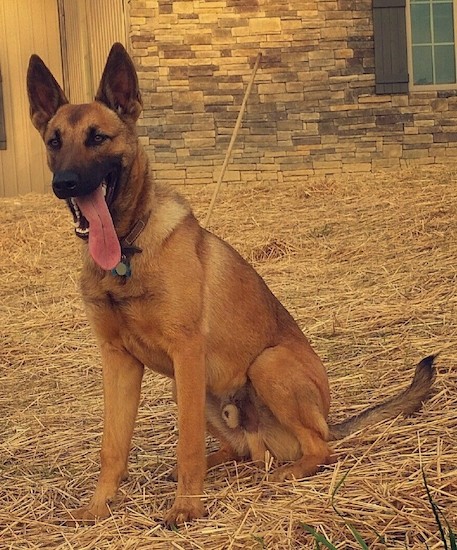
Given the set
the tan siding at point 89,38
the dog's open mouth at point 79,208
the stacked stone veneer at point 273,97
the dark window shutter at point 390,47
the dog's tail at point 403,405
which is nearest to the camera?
the dog's open mouth at point 79,208

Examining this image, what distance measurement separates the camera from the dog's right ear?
370 centimetres

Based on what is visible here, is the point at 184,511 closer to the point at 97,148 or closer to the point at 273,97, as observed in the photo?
the point at 97,148

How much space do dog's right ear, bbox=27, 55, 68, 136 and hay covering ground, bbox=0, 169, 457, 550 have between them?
1416 millimetres

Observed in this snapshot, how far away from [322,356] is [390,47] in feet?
24.4

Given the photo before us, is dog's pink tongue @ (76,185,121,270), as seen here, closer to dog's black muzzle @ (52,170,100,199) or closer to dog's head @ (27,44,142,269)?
dog's head @ (27,44,142,269)

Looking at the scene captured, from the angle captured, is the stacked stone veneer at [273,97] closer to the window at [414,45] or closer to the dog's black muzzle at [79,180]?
the window at [414,45]

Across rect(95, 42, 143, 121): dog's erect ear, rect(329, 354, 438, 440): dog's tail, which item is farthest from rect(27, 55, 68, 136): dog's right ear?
rect(329, 354, 438, 440): dog's tail

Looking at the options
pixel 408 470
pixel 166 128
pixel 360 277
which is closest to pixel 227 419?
pixel 408 470

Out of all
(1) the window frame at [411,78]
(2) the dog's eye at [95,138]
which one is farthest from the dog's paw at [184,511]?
(1) the window frame at [411,78]

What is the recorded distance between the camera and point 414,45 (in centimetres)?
1212

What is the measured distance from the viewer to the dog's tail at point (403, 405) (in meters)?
3.86

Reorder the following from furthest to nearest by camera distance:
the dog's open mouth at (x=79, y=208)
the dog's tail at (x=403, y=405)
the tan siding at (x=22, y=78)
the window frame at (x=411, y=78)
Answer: the tan siding at (x=22, y=78) → the window frame at (x=411, y=78) → the dog's tail at (x=403, y=405) → the dog's open mouth at (x=79, y=208)

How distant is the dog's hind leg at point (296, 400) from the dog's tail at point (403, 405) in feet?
0.65

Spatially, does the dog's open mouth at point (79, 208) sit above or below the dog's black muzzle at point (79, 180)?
below
